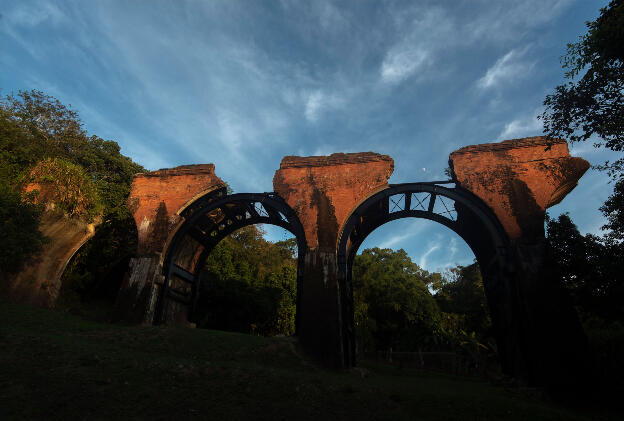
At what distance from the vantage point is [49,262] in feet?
45.6

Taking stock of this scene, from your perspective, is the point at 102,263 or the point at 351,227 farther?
the point at 102,263

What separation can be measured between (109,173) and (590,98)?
23660mm

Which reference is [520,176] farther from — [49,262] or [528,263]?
[49,262]

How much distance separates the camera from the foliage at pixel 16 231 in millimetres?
11883

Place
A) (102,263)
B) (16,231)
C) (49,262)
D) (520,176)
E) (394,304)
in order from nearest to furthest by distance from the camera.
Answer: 1. (520,176)
2. (16,231)
3. (49,262)
4. (102,263)
5. (394,304)

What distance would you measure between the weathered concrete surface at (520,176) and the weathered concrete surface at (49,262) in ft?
53.4

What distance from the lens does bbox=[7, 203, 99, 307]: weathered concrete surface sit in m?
12.8

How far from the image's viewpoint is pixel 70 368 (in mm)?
6602

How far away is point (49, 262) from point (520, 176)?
62.3 ft

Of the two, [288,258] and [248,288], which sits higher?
[288,258]

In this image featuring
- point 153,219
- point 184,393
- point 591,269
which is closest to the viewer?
point 184,393

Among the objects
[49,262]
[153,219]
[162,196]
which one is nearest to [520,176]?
[162,196]

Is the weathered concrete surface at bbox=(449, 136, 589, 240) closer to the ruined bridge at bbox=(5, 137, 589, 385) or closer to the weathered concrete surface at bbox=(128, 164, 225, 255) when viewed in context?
the ruined bridge at bbox=(5, 137, 589, 385)

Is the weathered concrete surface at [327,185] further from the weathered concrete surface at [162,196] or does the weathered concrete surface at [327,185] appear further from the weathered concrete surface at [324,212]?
the weathered concrete surface at [162,196]
